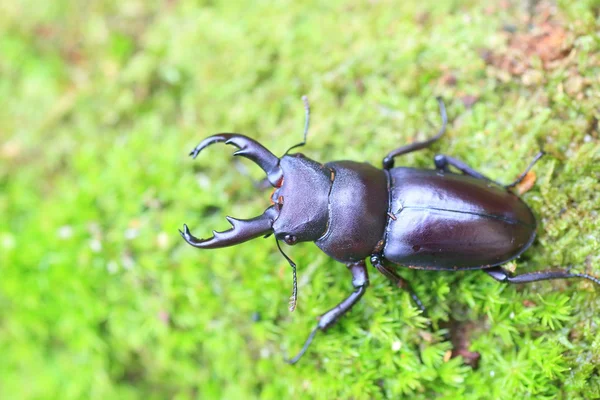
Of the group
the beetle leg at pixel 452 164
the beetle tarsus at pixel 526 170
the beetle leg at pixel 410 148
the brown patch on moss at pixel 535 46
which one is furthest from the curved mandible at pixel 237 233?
the brown patch on moss at pixel 535 46

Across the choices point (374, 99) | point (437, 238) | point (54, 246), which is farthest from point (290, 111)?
point (54, 246)

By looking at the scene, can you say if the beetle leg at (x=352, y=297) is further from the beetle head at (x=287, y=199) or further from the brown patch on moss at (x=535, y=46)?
the brown patch on moss at (x=535, y=46)

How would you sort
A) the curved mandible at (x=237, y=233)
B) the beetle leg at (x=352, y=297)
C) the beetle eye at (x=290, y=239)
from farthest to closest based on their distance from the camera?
the beetle leg at (x=352, y=297) < the beetle eye at (x=290, y=239) < the curved mandible at (x=237, y=233)

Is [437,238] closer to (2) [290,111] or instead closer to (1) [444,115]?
(1) [444,115]

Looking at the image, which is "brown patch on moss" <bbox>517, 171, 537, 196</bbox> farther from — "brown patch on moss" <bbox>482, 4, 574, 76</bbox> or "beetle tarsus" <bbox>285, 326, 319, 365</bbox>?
"beetle tarsus" <bbox>285, 326, 319, 365</bbox>

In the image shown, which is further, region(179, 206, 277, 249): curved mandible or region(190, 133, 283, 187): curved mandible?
region(190, 133, 283, 187): curved mandible

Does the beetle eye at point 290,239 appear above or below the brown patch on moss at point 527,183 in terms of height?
below

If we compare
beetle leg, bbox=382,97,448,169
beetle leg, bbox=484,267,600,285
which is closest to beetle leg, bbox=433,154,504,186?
beetle leg, bbox=382,97,448,169

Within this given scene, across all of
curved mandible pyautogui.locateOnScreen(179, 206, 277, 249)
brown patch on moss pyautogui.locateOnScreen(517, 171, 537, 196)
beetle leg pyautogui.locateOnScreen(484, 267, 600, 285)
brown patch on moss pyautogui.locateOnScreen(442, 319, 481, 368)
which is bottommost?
brown patch on moss pyautogui.locateOnScreen(442, 319, 481, 368)
